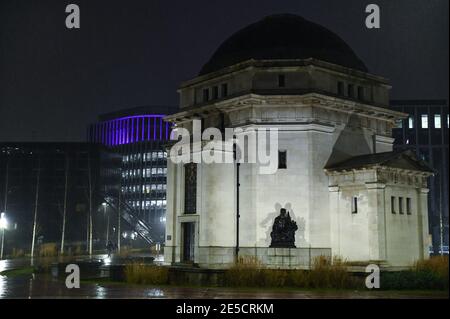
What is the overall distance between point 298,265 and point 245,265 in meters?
7.08

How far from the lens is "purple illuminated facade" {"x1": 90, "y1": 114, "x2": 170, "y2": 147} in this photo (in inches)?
6850

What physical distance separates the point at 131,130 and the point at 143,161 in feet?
45.1

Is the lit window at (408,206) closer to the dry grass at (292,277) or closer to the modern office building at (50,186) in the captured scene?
the dry grass at (292,277)

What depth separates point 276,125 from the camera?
139 feet

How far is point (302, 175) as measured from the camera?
4184 centimetres

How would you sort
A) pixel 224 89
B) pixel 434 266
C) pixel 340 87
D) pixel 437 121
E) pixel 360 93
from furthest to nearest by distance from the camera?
1. pixel 437 121
2. pixel 360 93
3. pixel 224 89
4. pixel 340 87
5. pixel 434 266

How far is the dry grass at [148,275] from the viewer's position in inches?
1388

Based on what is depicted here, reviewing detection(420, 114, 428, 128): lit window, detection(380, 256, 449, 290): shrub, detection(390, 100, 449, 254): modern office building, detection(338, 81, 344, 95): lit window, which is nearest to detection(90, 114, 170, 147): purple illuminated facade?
detection(390, 100, 449, 254): modern office building

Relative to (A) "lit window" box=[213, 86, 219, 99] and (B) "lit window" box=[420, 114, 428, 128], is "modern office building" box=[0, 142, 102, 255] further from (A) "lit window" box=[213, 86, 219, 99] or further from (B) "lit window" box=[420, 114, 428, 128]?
(B) "lit window" box=[420, 114, 428, 128]

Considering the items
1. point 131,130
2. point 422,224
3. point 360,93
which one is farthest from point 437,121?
point 422,224

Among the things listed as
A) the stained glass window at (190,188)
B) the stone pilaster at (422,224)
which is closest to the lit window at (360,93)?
the stone pilaster at (422,224)

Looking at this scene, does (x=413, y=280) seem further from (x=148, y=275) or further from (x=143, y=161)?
(x=143, y=161)

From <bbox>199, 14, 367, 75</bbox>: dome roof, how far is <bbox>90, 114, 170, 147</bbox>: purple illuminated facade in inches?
4841
